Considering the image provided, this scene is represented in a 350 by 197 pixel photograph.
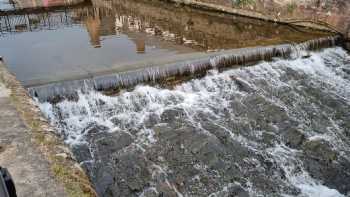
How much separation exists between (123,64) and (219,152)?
133 inches

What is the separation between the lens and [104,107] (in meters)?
7.66

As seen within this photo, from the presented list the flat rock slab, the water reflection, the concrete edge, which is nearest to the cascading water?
the concrete edge

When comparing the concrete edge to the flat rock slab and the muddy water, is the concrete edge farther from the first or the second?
the muddy water

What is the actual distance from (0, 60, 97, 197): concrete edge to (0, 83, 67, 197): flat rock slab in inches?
2.6

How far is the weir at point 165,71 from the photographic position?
7.52m

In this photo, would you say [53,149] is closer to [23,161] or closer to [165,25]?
[23,161]

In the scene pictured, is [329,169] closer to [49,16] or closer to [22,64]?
[22,64]

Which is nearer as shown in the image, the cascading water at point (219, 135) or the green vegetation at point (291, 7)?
the cascading water at point (219, 135)

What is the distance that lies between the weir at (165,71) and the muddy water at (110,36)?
0.44 metres

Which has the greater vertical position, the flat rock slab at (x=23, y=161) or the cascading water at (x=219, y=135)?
the flat rock slab at (x=23, y=161)

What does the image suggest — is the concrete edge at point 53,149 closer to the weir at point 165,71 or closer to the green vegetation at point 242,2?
the weir at point 165,71

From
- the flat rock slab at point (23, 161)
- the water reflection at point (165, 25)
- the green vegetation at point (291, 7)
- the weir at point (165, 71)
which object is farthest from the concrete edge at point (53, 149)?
the green vegetation at point (291, 7)

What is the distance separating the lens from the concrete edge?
3.98 meters

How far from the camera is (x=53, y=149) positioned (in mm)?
4574
